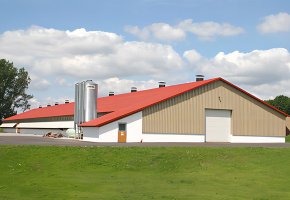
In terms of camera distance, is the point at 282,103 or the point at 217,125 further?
the point at 282,103

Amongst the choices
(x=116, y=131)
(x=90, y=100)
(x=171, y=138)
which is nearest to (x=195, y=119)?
(x=171, y=138)

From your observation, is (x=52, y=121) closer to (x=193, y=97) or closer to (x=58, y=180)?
(x=193, y=97)

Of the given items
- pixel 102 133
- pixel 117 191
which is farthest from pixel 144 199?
pixel 102 133

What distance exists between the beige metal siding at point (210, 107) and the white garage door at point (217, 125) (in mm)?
545

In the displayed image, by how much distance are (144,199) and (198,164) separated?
995cm

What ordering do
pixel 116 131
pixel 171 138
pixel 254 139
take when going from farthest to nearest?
pixel 254 139 → pixel 171 138 → pixel 116 131

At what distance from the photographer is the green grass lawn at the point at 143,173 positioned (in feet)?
56.7

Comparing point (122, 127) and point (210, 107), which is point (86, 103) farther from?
point (210, 107)

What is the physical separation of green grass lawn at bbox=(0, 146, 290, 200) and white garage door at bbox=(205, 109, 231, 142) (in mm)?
16814

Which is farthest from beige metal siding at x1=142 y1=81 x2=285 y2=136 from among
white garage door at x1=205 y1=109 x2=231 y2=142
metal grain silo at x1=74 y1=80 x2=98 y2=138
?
metal grain silo at x1=74 y1=80 x2=98 y2=138

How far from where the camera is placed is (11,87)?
117 meters

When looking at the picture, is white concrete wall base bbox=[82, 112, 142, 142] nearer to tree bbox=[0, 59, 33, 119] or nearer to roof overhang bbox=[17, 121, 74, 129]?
roof overhang bbox=[17, 121, 74, 129]

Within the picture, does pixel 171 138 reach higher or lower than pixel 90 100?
lower

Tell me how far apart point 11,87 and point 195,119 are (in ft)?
263
